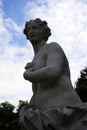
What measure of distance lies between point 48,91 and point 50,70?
0.47m

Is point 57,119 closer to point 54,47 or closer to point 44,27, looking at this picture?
point 54,47

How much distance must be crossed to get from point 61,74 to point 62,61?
0.24m

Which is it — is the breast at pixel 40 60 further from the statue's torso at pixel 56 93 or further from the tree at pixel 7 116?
the tree at pixel 7 116

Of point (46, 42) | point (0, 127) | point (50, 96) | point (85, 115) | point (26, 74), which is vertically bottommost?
point (85, 115)

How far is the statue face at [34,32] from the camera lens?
7199 mm

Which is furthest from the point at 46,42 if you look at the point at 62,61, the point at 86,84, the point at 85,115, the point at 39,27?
the point at 86,84

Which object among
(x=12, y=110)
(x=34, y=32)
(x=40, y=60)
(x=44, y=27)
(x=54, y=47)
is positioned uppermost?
(x=12, y=110)

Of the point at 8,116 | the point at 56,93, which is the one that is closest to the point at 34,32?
the point at 56,93

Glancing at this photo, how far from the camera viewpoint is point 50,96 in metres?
6.52

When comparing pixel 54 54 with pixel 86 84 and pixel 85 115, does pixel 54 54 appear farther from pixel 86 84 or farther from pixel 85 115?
pixel 86 84

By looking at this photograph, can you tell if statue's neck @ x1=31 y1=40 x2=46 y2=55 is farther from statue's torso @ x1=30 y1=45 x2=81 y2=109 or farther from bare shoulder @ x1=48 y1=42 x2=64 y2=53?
statue's torso @ x1=30 y1=45 x2=81 y2=109

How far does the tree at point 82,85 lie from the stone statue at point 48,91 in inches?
1182

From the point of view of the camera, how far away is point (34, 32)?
23.6ft

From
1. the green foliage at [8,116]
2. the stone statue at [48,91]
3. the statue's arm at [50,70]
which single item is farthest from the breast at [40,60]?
the green foliage at [8,116]
